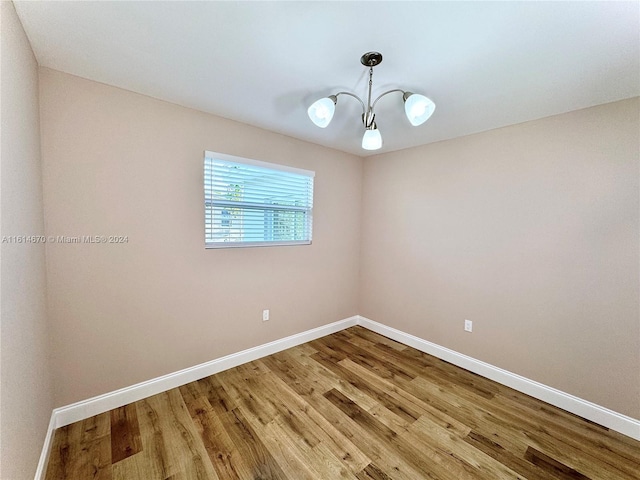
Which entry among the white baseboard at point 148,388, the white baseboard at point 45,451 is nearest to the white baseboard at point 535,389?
the white baseboard at point 148,388

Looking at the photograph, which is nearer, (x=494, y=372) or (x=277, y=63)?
(x=277, y=63)

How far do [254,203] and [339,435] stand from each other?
205 cm

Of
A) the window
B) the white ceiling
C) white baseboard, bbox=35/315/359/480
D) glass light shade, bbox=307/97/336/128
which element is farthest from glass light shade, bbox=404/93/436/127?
white baseboard, bbox=35/315/359/480

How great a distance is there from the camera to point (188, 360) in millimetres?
2264

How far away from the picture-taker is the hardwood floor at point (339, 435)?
4.91 feet

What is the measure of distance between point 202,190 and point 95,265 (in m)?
0.94

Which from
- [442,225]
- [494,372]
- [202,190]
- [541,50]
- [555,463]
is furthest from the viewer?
[442,225]

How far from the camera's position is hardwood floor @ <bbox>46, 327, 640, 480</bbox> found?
150 cm

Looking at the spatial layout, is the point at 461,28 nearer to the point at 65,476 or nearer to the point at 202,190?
the point at 202,190

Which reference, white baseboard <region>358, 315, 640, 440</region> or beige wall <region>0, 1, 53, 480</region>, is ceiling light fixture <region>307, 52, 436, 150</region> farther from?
white baseboard <region>358, 315, 640, 440</region>

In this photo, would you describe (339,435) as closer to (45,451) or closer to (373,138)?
(45,451)

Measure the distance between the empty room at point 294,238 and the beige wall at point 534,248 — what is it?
15 mm

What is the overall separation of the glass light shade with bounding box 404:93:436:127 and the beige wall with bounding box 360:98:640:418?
4.47 feet

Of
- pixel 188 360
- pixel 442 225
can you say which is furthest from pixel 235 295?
pixel 442 225
